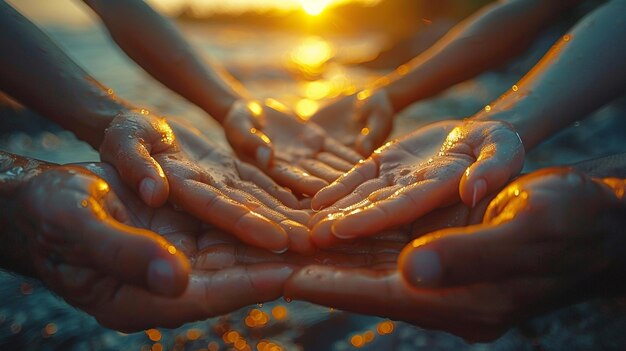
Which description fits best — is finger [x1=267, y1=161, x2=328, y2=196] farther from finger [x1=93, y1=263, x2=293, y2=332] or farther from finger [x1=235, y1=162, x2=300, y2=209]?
finger [x1=93, y1=263, x2=293, y2=332]

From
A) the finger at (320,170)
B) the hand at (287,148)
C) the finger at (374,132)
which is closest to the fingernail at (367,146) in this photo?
the finger at (374,132)

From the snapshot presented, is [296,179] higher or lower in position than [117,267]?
lower

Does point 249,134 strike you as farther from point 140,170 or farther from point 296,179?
point 140,170

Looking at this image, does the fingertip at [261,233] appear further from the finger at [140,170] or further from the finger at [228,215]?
the finger at [140,170]

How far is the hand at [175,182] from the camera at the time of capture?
5.63 ft

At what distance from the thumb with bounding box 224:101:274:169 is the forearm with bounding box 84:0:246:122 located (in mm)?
377

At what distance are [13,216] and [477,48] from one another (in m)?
3.37

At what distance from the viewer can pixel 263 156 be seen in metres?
2.60

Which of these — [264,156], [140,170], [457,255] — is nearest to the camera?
[457,255]

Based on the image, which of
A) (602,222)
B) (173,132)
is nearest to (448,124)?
(602,222)

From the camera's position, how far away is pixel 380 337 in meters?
2.10

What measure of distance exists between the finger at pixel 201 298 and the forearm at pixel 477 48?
8.81 feet

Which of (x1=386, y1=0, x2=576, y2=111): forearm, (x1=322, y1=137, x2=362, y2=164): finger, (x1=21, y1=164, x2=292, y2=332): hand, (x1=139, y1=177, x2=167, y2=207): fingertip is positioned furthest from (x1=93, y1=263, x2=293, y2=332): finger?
(x1=386, y1=0, x2=576, y2=111): forearm

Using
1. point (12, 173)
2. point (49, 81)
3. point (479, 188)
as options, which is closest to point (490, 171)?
point (479, 188)
